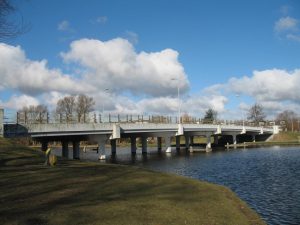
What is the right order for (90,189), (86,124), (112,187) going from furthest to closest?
(86,124) → (112,187) → (90,189)

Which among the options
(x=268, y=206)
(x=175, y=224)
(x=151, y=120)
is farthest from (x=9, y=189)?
(x=151, y=120)

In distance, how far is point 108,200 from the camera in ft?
55.3

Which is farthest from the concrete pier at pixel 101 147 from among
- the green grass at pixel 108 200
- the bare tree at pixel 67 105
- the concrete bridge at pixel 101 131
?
the bare tree at pixel 67 105

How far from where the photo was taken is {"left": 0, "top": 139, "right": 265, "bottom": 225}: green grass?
13992mm

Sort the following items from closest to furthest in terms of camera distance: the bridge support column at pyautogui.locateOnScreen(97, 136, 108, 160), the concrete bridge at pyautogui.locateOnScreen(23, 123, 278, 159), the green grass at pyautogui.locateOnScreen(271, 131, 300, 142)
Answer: the concrete bridge at pyautogui.locateOnScreen(23, 123, 278, 159), the bridge support column at pyautogui.locateOnScreen(97, 136, 108, 160), the green grass at pyautogui.locateOnScreen(271, 131, 300, 142)

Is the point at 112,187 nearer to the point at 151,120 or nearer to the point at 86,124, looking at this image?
the point at 86,124

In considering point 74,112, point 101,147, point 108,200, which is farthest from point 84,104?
point 108,200

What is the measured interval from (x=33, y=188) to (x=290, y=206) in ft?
48.4

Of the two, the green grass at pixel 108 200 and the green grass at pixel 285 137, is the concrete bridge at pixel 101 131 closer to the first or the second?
the green grass at pixel 285 137

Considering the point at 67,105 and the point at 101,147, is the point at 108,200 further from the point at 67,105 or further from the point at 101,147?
the point at 67,105

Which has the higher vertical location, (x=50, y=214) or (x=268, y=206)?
(x=50, y=214)

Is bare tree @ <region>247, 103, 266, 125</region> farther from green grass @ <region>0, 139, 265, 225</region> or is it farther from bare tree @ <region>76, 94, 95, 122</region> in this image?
green grass @ <region>0, 139, 265, 225</region>

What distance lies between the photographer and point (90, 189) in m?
19.1

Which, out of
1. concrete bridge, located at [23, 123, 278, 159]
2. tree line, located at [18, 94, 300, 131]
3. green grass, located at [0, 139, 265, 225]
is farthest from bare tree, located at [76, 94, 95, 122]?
green grass, located at [0, 139, 265, 225]
